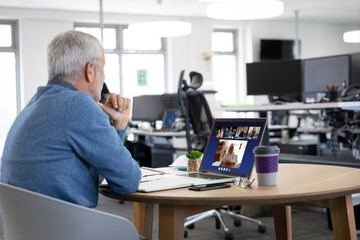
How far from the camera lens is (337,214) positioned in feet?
6.08

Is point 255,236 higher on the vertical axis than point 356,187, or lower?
lower

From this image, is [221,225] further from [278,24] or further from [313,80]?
[278,24]

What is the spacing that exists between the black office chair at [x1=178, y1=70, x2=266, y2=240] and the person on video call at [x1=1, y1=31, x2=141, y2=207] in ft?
8.25

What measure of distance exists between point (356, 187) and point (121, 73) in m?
9.83

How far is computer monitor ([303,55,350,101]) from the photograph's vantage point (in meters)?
5.08

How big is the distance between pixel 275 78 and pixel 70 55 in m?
4.07

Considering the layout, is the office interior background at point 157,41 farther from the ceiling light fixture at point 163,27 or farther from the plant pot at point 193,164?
the plant pot at point 193,164

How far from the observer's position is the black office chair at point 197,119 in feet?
13.6

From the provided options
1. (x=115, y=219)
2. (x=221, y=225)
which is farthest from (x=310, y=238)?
(x=115, y=219)

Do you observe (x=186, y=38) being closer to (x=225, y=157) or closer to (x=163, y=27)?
(x=163, y=27)

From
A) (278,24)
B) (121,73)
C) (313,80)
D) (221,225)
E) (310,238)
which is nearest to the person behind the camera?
(310,238)

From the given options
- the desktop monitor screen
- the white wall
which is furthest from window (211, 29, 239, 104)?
the desktop monitor screen

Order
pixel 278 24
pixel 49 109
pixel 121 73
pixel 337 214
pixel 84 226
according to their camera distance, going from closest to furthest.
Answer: pixel 84 226
pixel 49 109
pixel 337 214
pixel 121 73
pixel 278 24

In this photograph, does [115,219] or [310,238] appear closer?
[115,219]
